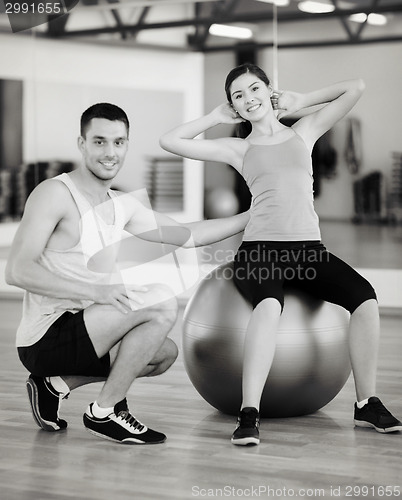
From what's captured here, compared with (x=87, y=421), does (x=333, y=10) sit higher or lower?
higher

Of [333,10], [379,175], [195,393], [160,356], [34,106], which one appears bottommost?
[195,393]

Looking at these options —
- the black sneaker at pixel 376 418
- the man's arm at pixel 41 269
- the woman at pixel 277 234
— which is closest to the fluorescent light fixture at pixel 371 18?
the woman at pixel 277 234

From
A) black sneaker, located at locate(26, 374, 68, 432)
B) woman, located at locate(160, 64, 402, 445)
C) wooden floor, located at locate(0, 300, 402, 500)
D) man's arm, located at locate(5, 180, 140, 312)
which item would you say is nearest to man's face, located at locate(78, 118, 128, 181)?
man's arm, located at locate(5, 180, 140, 312)

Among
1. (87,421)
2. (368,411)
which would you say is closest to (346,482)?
(368,411)

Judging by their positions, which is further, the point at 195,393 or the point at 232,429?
the point at 195,393

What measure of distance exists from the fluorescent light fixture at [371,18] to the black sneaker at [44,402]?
3.61 m

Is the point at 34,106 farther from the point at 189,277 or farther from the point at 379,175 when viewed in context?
the point at 379,175

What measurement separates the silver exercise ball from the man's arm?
43cm

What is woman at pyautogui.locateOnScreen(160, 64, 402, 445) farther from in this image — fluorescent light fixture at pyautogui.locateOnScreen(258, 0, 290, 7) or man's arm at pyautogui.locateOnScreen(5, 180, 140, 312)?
fluorescent light fixture at pyautogui.locateOnScreen(258, 0, 290, 7)

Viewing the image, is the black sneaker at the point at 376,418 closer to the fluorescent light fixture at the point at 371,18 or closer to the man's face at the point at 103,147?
the man's face at the point at 103,147

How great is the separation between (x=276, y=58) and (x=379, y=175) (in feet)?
3.26

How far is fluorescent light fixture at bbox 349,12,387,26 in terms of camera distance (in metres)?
5.43

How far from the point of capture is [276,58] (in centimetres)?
561

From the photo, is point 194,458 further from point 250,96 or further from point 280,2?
point 280,2
